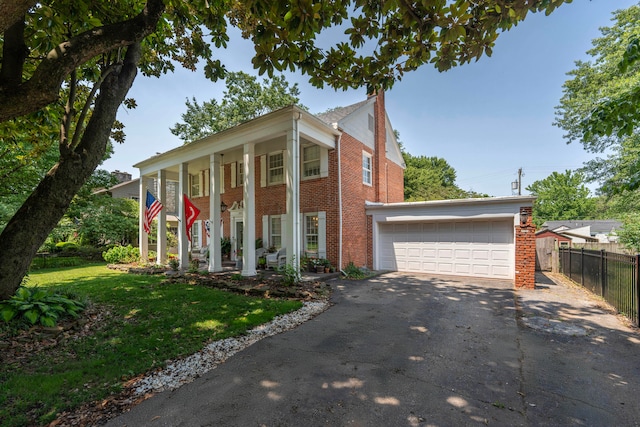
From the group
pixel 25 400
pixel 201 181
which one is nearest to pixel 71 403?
pixel 25 400

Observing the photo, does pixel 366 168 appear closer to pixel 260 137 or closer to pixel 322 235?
pixel 322 235

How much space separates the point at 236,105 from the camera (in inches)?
942

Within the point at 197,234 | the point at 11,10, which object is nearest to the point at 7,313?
the point at 11,10

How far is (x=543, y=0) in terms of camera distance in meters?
2.89

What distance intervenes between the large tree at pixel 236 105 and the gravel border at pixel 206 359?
20990 mm

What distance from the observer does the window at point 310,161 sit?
11.5m

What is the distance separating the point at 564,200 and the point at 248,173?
208 ft

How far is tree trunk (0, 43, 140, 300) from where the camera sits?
3941 mm

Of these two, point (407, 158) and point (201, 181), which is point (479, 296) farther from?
point (407, 158)

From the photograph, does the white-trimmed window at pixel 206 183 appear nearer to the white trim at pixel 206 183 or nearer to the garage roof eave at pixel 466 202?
the white trim at pixel 206 183

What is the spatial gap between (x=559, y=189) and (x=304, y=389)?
66477 mm

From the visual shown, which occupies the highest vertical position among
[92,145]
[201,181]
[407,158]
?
[407,158]

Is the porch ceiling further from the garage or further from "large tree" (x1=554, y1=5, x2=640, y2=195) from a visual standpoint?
"large tree" (x1=554, y1=5, x2=640, y2=195)

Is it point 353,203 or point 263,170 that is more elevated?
point 263,170
